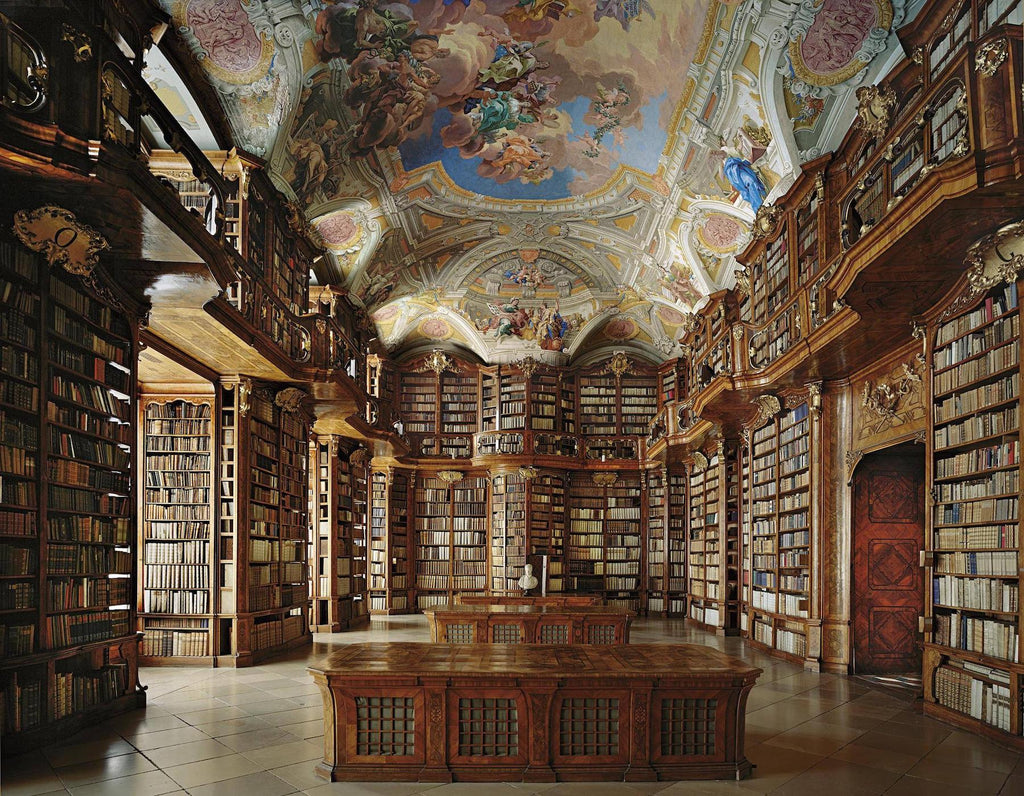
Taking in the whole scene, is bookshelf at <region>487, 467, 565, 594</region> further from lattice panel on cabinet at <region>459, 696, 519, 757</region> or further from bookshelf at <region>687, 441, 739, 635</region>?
lattice panel on cabinet at <region>459, 696, 519, 757</region>

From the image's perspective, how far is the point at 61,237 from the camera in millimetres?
6043

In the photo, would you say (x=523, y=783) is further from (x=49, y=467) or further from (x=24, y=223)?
(x=24, y=223)

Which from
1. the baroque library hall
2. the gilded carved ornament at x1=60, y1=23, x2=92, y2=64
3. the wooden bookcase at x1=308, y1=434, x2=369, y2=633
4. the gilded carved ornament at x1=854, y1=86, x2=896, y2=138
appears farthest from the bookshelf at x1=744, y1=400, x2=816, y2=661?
the gilded carved ornament at x1=60, y1=23, x2=92, y2=64

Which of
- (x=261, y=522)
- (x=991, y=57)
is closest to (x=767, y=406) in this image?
(x=991, y=57)

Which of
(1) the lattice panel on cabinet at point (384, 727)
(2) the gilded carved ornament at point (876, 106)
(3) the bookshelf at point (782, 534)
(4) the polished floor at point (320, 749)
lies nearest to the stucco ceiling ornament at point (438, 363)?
(3) the bookshelf at point (782, 534)

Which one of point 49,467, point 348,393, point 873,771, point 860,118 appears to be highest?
point 860,118

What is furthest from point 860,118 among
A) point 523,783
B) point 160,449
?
point 160,449

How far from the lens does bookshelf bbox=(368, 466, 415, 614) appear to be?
62.7 ft

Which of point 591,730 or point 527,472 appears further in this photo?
point 527,472

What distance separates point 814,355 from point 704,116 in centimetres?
401

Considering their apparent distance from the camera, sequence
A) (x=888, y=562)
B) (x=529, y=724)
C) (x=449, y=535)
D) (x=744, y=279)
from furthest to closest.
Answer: (x=449, y=535) → (x=744, y=279) → (x=888, y=562) → (x=529, y=724)

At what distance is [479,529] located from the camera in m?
19.9

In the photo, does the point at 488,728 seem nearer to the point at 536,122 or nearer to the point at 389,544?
the point at 536,122

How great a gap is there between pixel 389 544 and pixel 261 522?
314 inches
